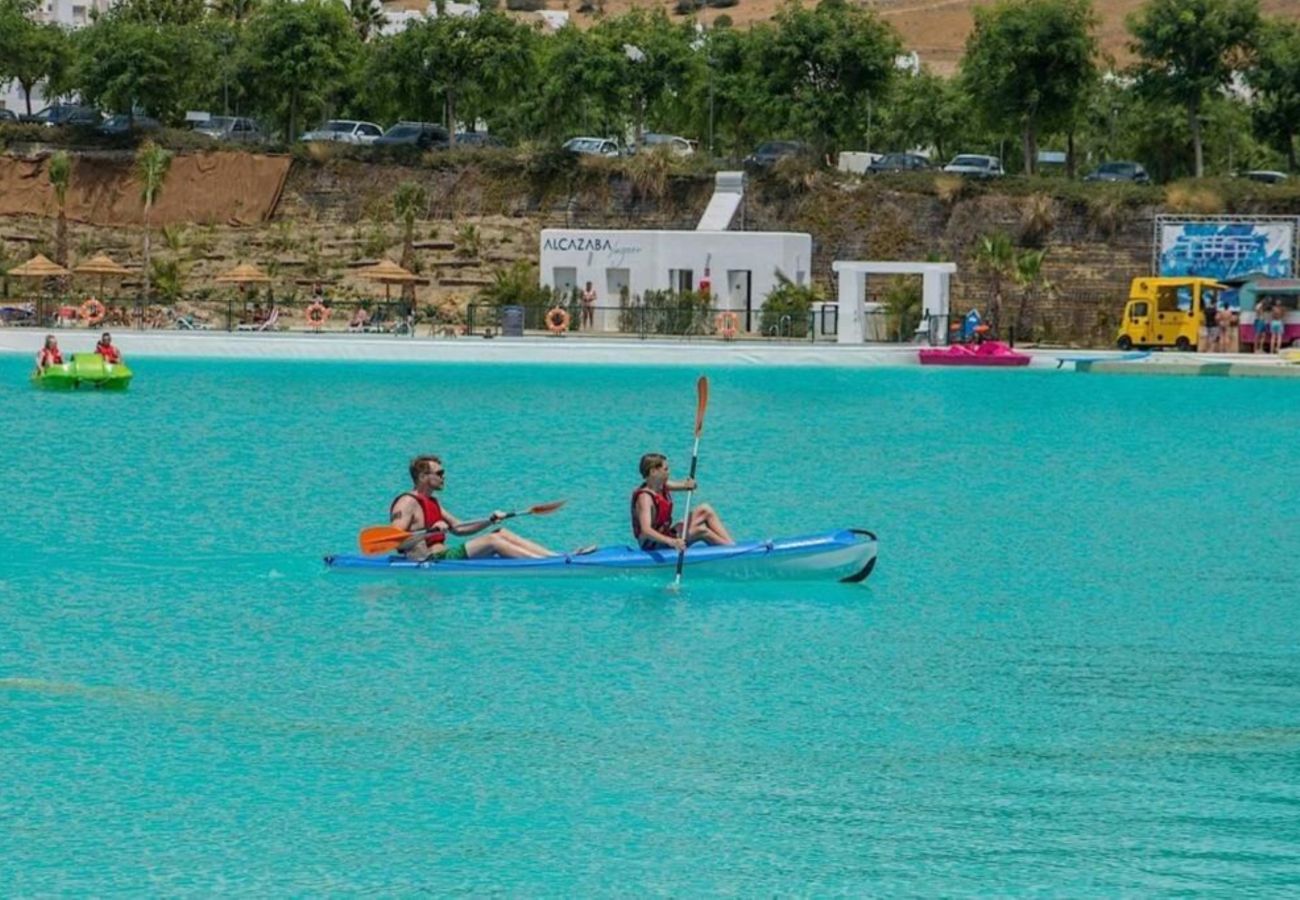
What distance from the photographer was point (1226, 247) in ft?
231

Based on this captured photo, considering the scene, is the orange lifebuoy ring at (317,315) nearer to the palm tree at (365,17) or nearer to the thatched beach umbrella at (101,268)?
the thatched beach umbrella at (101,268)

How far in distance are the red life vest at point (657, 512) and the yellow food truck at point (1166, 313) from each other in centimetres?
4497

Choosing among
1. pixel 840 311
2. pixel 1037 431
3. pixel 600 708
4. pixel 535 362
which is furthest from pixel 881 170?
pixel 600 708

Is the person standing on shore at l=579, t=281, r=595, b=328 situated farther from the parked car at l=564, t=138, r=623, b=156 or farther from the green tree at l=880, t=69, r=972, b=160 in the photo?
the green tree at l=880, t=69, r=972, b=160

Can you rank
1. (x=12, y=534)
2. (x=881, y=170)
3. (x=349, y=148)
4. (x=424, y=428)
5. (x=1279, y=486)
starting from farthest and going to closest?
(x=349, y=148), (x=881, y=170), (x=424, y=428), (x=1279, y=486), (x=12, y=534)

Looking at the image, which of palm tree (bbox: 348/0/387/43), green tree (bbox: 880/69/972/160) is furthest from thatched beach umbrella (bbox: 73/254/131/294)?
green tree (bbox: 880/69/972/160)

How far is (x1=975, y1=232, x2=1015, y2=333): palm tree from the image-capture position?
68.8 meters

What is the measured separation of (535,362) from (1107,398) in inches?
636

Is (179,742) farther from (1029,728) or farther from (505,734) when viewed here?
(1029,728)

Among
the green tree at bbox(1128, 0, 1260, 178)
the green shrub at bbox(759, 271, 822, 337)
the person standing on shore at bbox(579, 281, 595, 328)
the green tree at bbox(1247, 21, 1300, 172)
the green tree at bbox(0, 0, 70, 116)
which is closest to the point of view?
the green shrub at bbox(759, 271, 822, 337)

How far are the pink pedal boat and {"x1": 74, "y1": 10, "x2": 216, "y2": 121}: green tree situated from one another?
42.4 m

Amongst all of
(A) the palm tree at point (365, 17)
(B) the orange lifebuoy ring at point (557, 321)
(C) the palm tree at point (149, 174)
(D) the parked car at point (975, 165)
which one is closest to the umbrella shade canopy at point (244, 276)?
(C) the palm tree at point (149, 174)

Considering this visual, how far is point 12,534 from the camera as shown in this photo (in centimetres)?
2744

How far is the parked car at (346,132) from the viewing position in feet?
285
